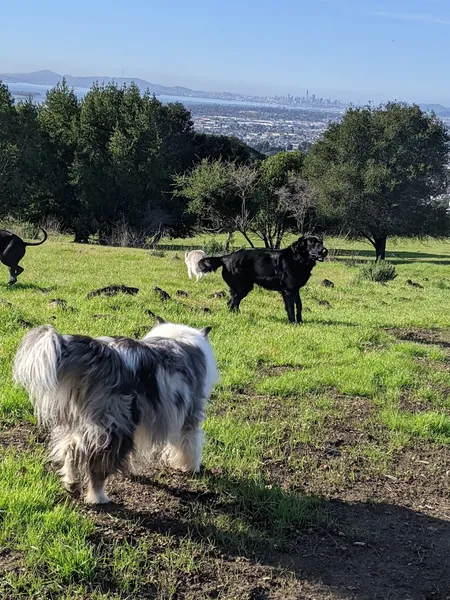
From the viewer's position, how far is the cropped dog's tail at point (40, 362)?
3.42m

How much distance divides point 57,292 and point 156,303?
2.20 meters

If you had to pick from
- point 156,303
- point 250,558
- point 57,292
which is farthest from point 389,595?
point 57,292

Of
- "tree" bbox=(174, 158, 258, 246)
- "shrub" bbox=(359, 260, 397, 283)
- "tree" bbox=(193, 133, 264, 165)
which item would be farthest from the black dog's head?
"tree" bbox=(193, 133, 264, 165)

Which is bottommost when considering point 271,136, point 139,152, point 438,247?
point 438,247

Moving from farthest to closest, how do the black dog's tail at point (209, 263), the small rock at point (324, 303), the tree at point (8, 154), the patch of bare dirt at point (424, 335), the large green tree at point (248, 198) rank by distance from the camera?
the large green tree at point (248, 198)
the tree at point (8, 154)
the small rock at point (324, 303)
the black dog's tail at point (209, 263)
the patch of bare dirt at point (424, 335)

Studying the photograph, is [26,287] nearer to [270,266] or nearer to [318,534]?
[270,266]

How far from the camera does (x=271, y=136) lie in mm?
109438

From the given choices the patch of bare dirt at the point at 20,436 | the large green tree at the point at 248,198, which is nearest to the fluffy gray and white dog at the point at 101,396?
the patch of bare dirt at the point at 20,436

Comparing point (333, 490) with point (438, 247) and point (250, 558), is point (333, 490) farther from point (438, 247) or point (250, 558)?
point (438, 247)

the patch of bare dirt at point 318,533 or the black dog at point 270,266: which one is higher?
the black dog at point 270,266

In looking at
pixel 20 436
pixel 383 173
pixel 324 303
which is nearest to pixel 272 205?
pixel 383 173

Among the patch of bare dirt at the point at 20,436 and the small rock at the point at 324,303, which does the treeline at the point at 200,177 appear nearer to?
the small rock at the point at 324,303

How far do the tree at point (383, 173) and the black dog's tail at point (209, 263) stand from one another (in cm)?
2616

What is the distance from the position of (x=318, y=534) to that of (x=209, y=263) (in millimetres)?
7429
